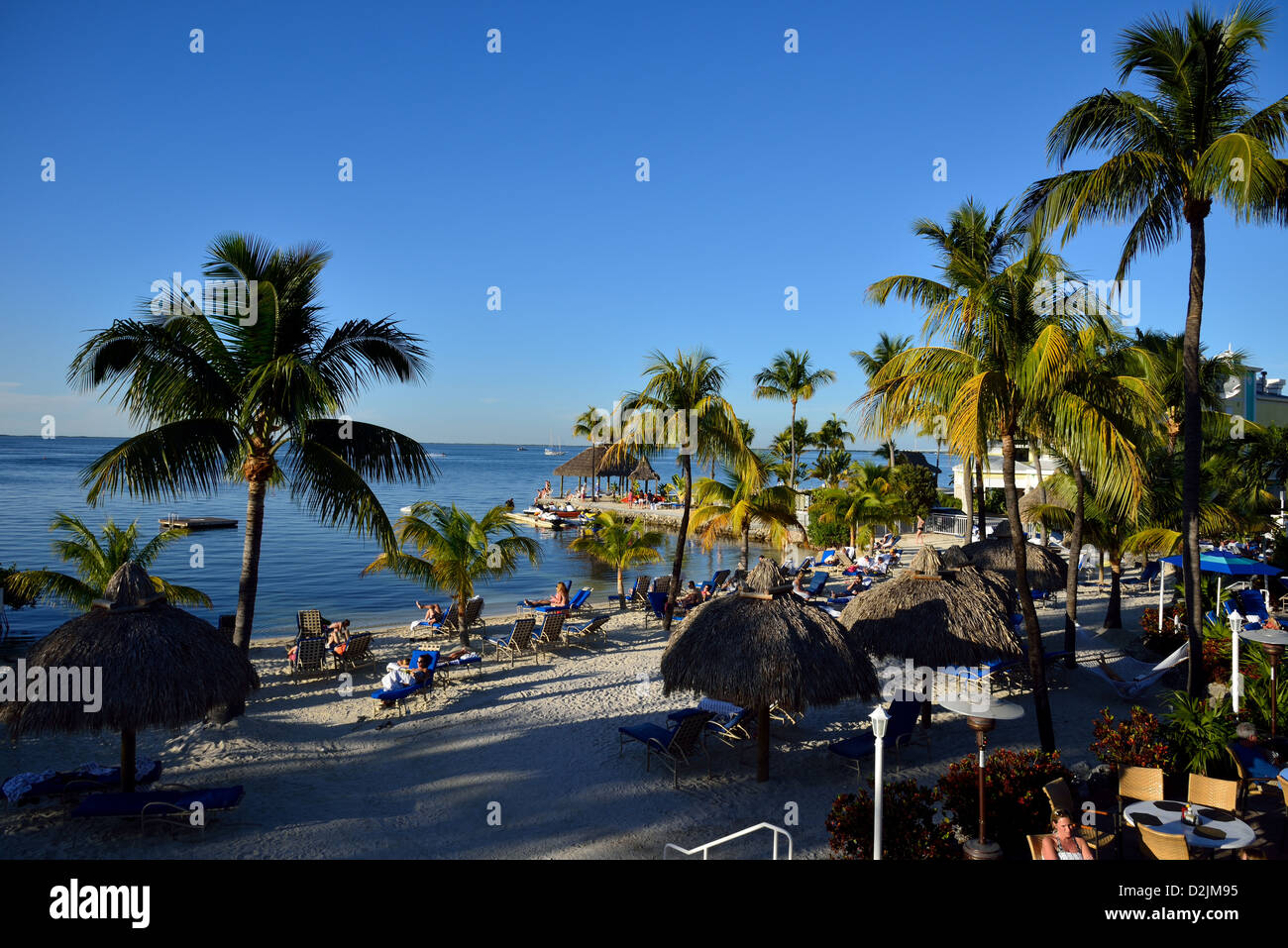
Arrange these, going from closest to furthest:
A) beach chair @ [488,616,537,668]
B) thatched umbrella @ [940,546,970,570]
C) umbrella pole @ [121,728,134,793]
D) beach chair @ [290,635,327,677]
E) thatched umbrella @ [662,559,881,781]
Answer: umbrella pole @ [121,728,134,793] < thatched umbrella @ [662,559,881,781] < thatched umbrella @ [940,546,970,570] < beach chair @ [290,635,327,677] < beach chair @ [488,616,537,668]

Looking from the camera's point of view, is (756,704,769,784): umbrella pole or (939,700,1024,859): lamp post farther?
(756,704,769,784): umbrella pole

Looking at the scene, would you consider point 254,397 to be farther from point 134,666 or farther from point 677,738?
point 677,738

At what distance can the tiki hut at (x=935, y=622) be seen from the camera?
31.9 feet

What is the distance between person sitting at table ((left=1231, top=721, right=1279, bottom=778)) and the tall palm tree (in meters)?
1.80

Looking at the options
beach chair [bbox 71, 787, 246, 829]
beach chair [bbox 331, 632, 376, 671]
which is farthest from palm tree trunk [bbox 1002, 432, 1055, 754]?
beach chair [bbox 331, 632, 376, 671]

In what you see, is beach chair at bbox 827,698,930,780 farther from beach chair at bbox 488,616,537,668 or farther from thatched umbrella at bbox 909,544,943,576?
beach chair at bbox 488,616,537,668

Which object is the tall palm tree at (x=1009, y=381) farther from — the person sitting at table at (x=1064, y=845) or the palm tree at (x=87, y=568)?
the palm tree at (x=87, y=568)

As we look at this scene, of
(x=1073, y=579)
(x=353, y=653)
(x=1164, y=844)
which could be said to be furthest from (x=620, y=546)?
(x=1164, y=844)

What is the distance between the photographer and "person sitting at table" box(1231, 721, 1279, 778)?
7.30 meters

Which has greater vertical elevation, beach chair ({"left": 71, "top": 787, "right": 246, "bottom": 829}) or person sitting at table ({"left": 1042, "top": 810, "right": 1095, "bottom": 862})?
person sitting at table ({"left": 1042, "top": 810, "right": 1095, "bottom": 862})

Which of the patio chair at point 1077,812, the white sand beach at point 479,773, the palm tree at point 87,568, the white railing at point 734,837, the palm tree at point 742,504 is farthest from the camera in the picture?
the palm tree at point 742,504

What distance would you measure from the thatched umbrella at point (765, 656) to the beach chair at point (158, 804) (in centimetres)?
502

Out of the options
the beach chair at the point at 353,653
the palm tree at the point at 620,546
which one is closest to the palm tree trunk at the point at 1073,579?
the palm tree at the point at 620,546
